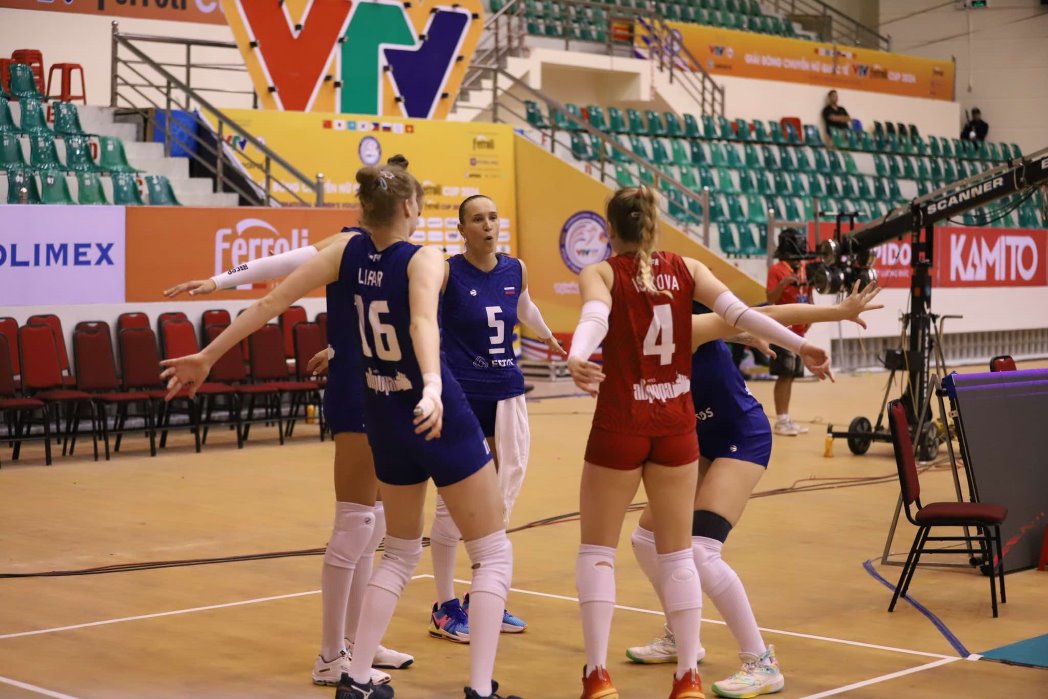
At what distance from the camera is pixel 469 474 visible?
471 cm

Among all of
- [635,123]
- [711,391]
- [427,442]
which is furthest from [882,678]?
[635,123]

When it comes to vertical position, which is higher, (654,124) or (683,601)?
(654,124)

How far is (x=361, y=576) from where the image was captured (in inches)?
218

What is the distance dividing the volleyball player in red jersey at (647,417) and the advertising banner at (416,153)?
38.2 feet

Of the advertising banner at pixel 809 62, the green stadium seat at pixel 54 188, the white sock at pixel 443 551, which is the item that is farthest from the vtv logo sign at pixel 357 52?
the white sock at pixel 443 551

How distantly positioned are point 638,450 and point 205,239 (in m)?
9.98

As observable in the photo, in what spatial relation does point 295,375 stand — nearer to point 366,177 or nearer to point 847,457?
point 847,457

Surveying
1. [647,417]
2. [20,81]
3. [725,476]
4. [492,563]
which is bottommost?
[492,563]

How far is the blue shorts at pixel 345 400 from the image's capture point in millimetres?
5301

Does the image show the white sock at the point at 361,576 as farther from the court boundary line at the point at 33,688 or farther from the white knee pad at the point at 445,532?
the court boundary line at the point at 33,688

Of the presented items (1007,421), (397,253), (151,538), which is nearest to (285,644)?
(397,253)

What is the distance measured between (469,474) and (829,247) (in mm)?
8295

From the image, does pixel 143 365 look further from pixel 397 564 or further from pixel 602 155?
pixel 602 155

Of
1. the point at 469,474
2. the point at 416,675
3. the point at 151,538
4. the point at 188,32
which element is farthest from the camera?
the point at 188,32
